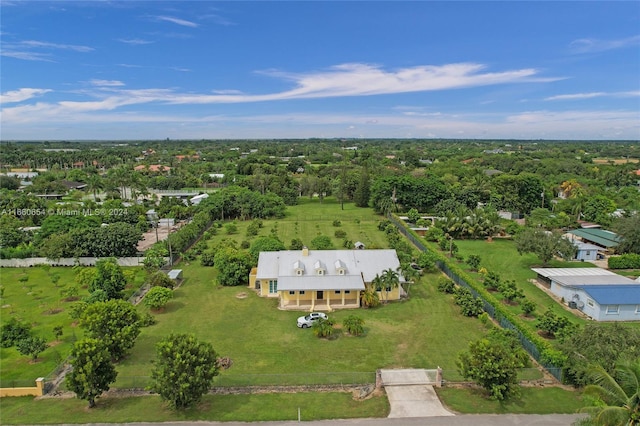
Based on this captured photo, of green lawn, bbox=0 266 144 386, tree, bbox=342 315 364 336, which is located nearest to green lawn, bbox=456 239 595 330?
tree, bbox=342 315 364 336

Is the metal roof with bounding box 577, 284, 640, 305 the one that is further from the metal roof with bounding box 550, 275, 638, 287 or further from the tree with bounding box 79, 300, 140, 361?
the tree with bounding box 79, 300, 140, 361

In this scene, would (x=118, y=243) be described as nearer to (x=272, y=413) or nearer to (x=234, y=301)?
(x=234, y=301)

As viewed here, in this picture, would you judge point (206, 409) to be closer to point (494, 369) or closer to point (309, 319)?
point (309, 319)

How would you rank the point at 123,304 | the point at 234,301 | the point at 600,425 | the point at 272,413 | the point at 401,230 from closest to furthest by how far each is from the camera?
1. the point at 600,425
2. the point at 272,413
3. the point at 123,304
4. the point at 234,301
5. the point at 401,230

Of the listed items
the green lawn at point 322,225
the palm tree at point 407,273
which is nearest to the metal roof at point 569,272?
the palm tree at point 407,273

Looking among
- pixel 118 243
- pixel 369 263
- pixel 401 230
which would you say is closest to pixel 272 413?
pixel 369 263
